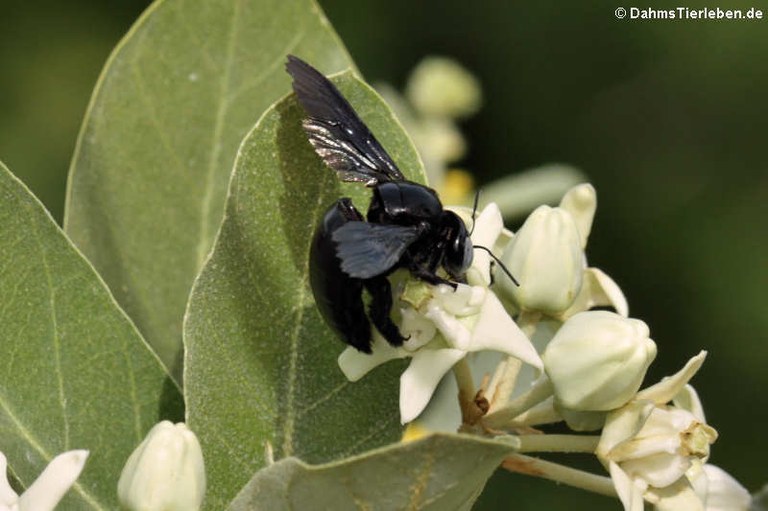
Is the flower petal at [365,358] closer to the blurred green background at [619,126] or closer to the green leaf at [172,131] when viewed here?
the green leaf at [172,131]

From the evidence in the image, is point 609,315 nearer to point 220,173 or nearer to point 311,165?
point 311,165

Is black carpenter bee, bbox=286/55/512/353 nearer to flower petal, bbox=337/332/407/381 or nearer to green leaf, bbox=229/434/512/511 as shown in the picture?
flower petal, bbox=337/332/407/381

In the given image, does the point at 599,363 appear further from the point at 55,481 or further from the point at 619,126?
the point at 619,126

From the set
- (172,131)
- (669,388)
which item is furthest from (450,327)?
(172,131)

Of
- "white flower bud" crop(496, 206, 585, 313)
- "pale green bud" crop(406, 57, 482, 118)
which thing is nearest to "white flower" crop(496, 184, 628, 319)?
"white flower bud" crop(496, 206, 585, 313)

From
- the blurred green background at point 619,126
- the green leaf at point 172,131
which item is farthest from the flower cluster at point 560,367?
the blurred green background at point 619,126

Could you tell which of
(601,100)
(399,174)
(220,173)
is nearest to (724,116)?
(601,100)
